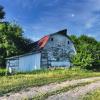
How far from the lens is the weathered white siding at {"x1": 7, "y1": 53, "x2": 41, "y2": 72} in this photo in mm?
55000

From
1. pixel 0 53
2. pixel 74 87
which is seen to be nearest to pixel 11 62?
pixel 0 53

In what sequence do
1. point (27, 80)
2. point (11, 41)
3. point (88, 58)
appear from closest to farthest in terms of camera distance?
point (27, 80) → point (88, 58) → point (11, 41)

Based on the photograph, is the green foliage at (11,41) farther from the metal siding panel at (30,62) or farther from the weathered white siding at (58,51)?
the weathered white siding at (58,51)

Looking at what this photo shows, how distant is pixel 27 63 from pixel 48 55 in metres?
3.93

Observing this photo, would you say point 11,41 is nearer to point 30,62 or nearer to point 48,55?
point 30,62

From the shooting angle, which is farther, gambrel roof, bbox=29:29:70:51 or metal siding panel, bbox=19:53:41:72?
gambrel roof, bbox=29:29:70:51

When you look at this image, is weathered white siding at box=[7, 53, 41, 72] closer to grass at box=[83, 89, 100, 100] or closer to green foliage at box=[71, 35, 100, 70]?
green foliage at box=[71, 35, 100, 70]

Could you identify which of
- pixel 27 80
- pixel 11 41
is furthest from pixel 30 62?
pixel 27 80

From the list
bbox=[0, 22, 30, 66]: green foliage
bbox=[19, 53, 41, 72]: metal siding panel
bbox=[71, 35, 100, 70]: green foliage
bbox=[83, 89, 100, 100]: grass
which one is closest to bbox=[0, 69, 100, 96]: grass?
bbox=[83, 89, 100, 100]: grass

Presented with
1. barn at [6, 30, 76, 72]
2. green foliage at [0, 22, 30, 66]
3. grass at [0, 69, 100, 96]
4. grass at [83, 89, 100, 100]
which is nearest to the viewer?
grass at [83, 89, 100, 100]

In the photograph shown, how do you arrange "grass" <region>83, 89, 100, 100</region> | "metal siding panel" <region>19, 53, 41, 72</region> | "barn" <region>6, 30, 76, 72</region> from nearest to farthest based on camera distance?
"grass" <region>83, 89, 100, 100</region>
"metal siding panel" <region>19, 53, 41, 72</region>
"barn" <region>6, 30, 76, 72</region>

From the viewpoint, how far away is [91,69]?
50125mm

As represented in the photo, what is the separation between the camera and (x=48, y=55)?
56188 millimetres

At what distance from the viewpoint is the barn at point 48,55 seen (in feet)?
181
